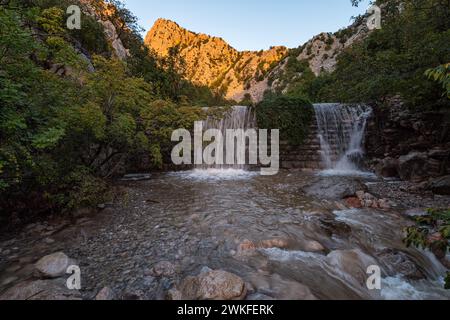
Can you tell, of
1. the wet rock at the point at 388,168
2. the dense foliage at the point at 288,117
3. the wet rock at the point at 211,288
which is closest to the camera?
the wet rock at the point at 211,288

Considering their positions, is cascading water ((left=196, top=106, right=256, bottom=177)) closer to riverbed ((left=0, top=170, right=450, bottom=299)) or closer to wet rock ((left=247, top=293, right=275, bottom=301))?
riverbed ((left=0, top=170, right=450, bottom=299))

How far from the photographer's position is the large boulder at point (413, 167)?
8.86 m

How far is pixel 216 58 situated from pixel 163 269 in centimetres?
7981

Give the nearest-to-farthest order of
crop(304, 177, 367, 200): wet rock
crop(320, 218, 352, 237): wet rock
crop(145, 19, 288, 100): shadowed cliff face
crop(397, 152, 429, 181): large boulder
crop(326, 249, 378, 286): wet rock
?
crop(326, 249, 378, 286): wet rock < crop(320, 218, 352, 237): wet rock < crop(304, 177, 367, 200): wet rock < crop(397, 152, 429, 181): large boulder < crop(145, 19, 288, 100): shadowed cliff face

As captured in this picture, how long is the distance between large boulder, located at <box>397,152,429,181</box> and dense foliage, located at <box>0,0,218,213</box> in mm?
8184

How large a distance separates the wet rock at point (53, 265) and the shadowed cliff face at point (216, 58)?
41.7m

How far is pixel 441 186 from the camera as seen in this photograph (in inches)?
286

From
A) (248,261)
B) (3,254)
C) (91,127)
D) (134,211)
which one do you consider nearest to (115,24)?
(91,127)

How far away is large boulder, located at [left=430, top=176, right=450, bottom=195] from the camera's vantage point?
7.20 metres

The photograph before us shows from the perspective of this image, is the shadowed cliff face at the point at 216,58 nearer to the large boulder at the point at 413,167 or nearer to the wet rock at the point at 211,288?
the large boulder at the point at 413,167

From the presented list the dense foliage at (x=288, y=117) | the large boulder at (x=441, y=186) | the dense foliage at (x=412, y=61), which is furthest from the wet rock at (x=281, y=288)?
the dense foliage at (x=288, y=117)

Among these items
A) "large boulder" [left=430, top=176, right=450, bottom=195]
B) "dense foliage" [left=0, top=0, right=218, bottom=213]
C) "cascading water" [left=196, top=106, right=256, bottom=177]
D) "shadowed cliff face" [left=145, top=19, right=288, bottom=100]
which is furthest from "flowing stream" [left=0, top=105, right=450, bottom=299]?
"shadowed cliff face" [left=145, top=19, right=288, bottom=100]

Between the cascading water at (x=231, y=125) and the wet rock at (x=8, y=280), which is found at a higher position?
the cascading water at (x=231, y=125)
